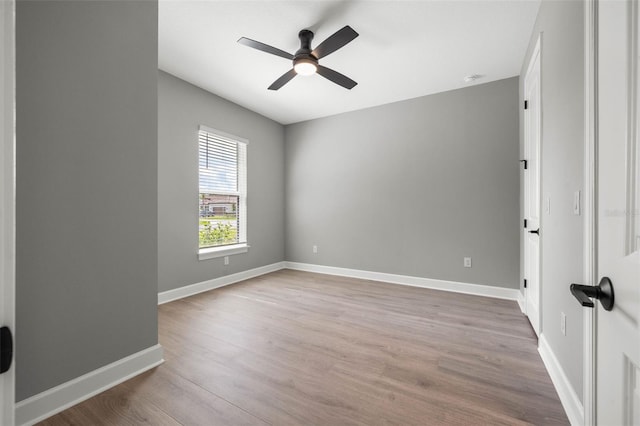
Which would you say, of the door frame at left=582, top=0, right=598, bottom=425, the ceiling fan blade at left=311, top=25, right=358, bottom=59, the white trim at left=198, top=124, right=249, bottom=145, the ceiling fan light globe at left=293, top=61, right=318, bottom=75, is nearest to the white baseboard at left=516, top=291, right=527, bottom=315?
the door frame at left=582, top=0, right=598, bottom=425

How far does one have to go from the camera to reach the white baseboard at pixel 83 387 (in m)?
1.36

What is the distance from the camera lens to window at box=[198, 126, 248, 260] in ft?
12.4

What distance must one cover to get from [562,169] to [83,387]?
3156 millimetres

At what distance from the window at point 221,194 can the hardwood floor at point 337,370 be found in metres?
1.13

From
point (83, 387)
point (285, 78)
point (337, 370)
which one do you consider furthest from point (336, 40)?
point (83, 387)

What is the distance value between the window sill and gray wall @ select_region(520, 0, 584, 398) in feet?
12.2

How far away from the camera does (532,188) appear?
2.58 m

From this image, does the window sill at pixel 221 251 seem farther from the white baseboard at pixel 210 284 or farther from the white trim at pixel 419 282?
the white trim at pixel 419 282

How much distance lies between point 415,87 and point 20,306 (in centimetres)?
424
